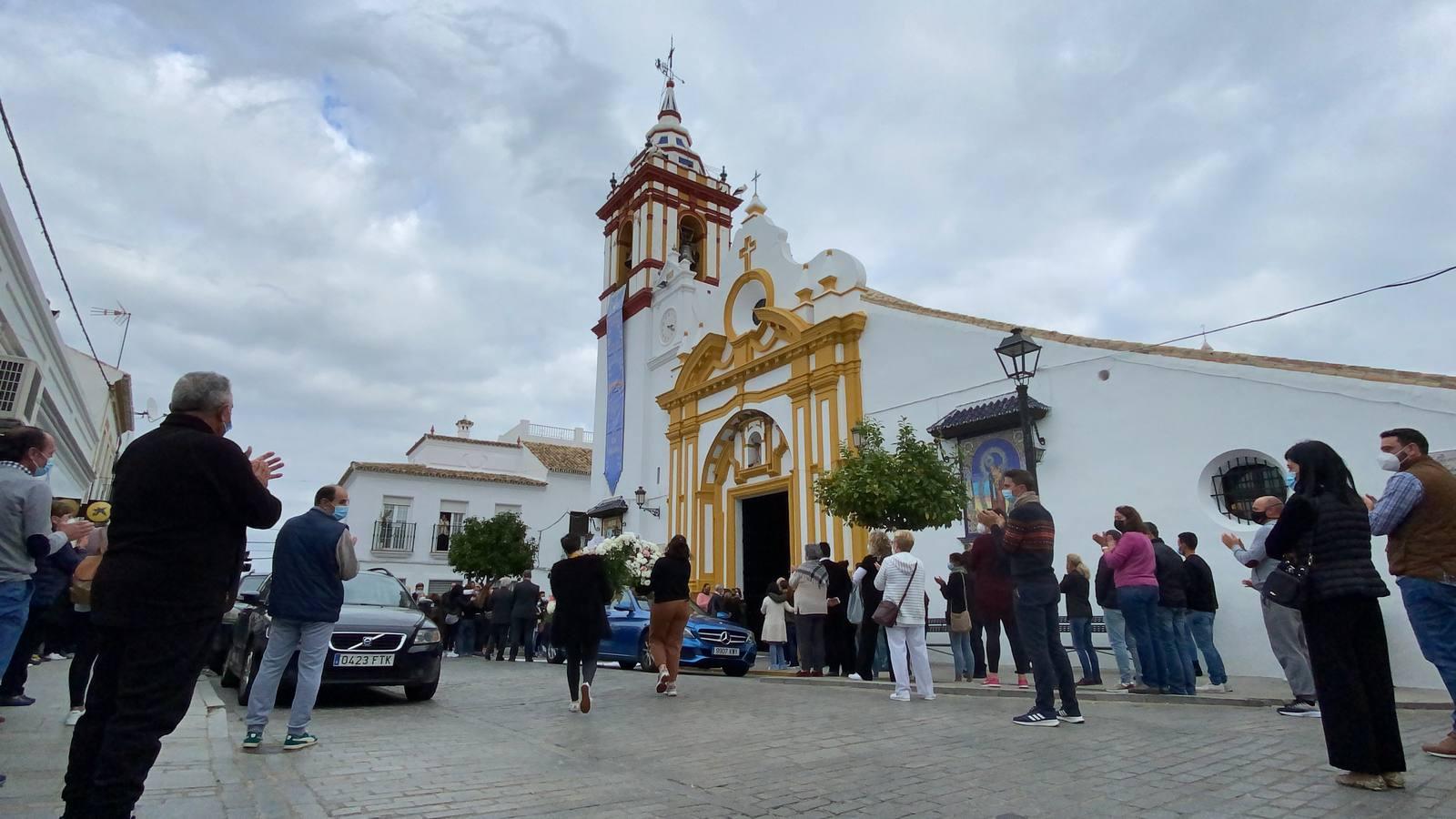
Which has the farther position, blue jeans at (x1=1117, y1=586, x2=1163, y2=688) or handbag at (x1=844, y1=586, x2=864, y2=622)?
handbag at (x1=844, y1=586, x2=864, y2=622)

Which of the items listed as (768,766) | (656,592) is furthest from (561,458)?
(768,766)

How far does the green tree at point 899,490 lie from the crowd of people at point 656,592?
6.92 feet

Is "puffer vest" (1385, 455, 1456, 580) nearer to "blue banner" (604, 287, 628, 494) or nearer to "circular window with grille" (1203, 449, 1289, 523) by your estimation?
"circular window with grille" (1203, 449, 1289, 523)

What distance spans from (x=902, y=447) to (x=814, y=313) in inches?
252

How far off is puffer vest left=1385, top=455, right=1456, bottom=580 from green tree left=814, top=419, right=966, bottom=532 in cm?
697

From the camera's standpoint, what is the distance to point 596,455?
2572cm

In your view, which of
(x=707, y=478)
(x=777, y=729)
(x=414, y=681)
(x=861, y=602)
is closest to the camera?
(x=777, y=729)

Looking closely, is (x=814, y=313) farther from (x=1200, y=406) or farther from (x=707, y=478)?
(x=1200, y=406)

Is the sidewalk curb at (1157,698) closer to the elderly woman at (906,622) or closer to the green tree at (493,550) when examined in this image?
the elderly woman at (906,622)

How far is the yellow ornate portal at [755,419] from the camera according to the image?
54.2 ft

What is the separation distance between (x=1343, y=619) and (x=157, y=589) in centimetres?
521

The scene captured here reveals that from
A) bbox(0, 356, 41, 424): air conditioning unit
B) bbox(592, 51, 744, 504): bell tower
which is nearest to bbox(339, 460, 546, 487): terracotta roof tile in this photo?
bbox(592, 51, 744, 504): bell tower

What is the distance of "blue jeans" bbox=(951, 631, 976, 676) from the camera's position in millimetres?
9328

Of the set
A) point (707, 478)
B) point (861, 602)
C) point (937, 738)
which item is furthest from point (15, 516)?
point (707, 478)
